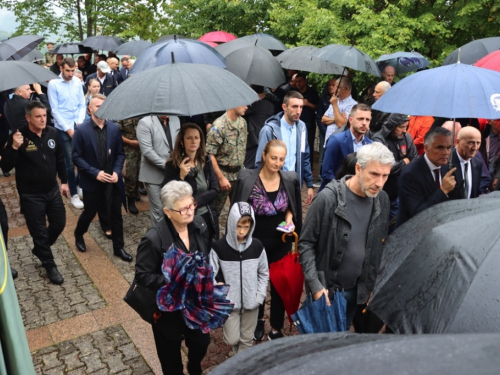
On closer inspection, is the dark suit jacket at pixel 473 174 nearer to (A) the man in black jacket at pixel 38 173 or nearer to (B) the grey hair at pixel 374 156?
(B) the grey hair at pixel 374 156

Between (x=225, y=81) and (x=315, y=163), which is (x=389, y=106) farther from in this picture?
(x=315, y=163)

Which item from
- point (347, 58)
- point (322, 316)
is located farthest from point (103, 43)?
point (322, 316)

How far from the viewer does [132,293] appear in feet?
11.8

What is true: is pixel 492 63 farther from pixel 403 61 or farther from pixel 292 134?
pixel 403 61

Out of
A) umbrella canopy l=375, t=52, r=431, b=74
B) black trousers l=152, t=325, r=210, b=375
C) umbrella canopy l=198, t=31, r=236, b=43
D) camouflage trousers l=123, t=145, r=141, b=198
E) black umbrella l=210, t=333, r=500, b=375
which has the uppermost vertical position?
umbrella canopy l=198, t=31, r=236, b=43

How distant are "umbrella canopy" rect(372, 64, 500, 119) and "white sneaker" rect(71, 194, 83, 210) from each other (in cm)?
547

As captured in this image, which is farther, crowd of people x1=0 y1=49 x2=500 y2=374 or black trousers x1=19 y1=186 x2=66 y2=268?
black trousers x1=19 y1=186 x2=66 y2=268

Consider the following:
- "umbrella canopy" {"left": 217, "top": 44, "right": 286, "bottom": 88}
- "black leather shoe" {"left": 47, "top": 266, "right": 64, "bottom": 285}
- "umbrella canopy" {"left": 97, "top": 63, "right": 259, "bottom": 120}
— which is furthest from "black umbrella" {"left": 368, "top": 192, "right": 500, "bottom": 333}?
"umbrella canopy" {"left": 217, "top": 44, "right": 286, "bottom": 88}

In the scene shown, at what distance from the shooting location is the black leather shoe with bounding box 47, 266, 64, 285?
5.70 meters

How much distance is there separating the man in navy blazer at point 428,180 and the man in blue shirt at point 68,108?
5.52 m

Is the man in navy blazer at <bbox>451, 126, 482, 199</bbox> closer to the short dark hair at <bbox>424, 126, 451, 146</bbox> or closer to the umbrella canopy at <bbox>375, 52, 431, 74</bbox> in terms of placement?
the short dark hair at <bbox>424, 126, 451, 146</bbox>

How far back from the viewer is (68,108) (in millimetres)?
8398

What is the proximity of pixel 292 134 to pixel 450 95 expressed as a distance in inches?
86.5

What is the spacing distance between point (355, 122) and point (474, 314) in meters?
3.84
